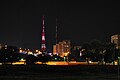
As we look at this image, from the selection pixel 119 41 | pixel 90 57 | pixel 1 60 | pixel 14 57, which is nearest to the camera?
pixel 1 60

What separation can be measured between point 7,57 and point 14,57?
6054 millimetres

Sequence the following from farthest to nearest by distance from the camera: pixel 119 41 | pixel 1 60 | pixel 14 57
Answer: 1. pixel 119 41
2. pixel 14 57
3. pixel 1 60

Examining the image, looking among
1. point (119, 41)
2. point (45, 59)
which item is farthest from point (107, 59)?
point (119, 41)

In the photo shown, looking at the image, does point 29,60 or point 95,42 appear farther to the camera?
point 95,42

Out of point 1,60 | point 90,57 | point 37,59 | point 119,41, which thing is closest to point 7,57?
point 1,60

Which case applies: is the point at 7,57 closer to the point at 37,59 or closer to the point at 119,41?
the point at 37,59

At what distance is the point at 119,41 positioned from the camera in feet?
571

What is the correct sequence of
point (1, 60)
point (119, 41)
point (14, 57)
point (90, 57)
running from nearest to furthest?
point (1, 60) → point (14, 57) → point (90, 57) → point (119, 41)

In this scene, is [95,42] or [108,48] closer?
[108,48]

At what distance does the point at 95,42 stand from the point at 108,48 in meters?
11.4

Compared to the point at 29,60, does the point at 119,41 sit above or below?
above

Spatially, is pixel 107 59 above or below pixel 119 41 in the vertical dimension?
below

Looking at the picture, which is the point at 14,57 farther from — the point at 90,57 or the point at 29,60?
the point at 90,57

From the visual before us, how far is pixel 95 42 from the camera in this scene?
413ft
